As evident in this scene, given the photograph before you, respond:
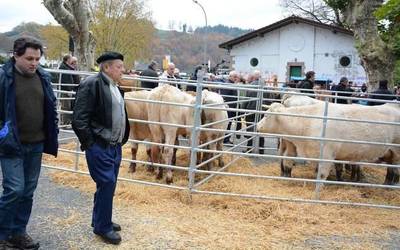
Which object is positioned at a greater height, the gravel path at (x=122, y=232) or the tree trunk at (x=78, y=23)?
the tree trunk at (x=78, y=23)

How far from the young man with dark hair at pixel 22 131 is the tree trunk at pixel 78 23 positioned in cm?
975

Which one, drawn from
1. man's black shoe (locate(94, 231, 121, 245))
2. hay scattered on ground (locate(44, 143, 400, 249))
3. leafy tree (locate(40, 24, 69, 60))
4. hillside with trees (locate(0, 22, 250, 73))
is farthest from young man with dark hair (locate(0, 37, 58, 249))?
leafy tree (locate(40, 24, 69, 60))

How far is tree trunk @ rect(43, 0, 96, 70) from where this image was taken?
42.5 feet

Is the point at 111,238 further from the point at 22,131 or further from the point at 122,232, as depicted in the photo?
the point at 22,131

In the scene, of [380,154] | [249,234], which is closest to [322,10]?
[380,154]

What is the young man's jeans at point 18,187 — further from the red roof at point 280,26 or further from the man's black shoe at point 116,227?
the red roof at point 280,26

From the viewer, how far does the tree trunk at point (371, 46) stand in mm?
15109

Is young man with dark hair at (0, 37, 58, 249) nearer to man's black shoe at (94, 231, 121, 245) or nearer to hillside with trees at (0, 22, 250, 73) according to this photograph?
man's black shoe at (94, 231, 121, 245)

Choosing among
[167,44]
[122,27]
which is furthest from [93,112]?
[167,44]

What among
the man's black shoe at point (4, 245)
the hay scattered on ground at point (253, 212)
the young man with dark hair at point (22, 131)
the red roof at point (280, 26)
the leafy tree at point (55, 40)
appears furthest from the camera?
the leafy tree at point (55, 40)

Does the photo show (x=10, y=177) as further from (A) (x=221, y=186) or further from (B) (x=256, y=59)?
(B) (x=256, y=59)

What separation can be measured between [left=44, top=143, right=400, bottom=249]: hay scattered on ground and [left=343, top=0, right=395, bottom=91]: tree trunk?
951 cm

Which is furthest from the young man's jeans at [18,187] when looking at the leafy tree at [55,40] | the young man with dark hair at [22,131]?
the leafy tree at [55,40]

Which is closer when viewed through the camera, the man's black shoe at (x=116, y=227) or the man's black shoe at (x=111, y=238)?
the man's black shoe at (x=111, y=238)
